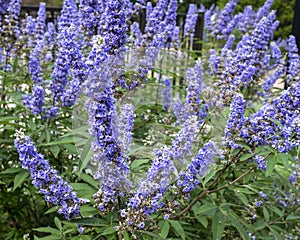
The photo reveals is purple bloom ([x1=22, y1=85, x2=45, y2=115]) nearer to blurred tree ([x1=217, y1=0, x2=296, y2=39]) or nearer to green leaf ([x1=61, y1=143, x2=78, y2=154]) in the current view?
green leaf ([x1=61, y1=143, x2=78, y2=154])

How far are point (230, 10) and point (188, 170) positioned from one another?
13.5ft

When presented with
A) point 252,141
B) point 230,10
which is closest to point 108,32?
point 252,141

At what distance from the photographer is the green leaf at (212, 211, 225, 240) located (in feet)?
10.1

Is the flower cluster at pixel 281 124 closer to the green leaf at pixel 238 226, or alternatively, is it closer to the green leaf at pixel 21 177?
the green leaf at pixel 238 226

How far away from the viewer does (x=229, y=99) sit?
3.48 meters

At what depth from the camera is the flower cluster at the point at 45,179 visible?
2369mm

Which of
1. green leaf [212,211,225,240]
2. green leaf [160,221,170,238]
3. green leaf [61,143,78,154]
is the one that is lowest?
green leaf [212,211,225,240]

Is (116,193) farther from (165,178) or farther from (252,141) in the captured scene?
(252,141)

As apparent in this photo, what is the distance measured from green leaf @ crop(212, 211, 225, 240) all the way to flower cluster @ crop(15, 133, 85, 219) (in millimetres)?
1031

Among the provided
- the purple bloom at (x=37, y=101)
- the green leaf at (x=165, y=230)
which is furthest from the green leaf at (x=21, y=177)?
the green leaf at (x=165, y=230)

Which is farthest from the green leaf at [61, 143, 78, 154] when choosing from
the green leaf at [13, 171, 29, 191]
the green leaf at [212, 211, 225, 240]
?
the green leaf at [212, 211, 225, 240]

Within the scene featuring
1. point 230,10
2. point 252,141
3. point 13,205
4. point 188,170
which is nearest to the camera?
point 188,170

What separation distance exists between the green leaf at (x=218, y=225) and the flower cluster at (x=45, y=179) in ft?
3.38

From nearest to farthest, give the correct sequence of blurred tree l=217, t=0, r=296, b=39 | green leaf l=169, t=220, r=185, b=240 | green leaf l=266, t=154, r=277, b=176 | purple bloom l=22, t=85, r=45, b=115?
green leaf l=266, t=154, r=277, b=176
green leaf l=169, t=220, r=185, b=240
purple bloom l=22, t=85, r=45, b=115
blurred tree l=217, t=0, r=296, b=39
